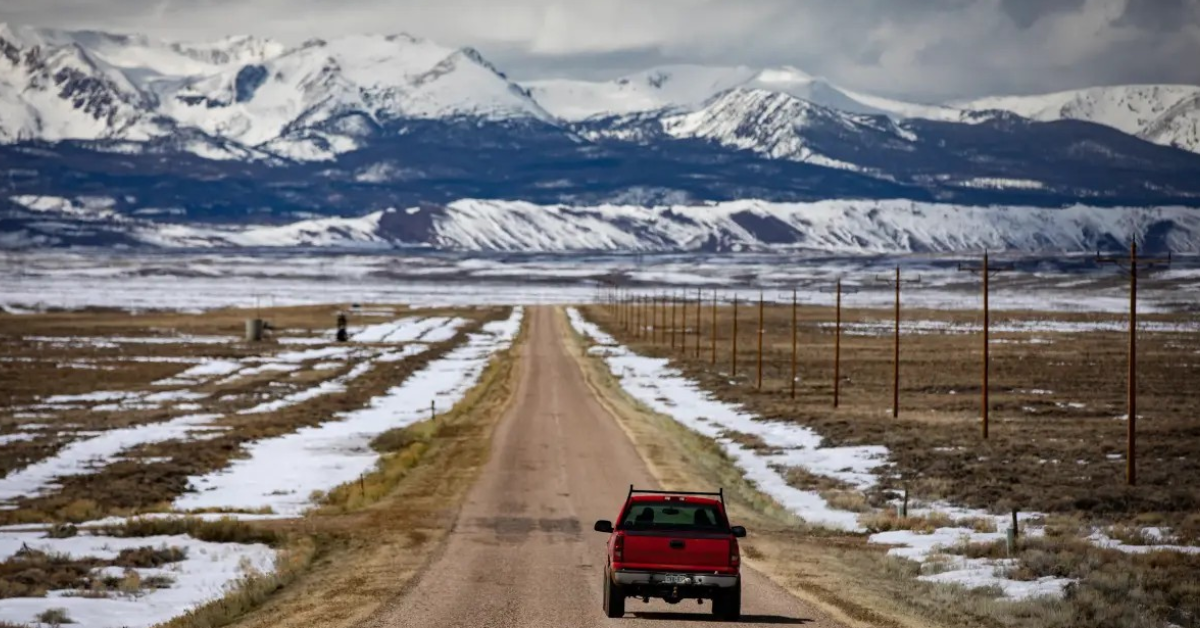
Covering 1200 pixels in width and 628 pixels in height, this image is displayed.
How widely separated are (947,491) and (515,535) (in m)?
15.3

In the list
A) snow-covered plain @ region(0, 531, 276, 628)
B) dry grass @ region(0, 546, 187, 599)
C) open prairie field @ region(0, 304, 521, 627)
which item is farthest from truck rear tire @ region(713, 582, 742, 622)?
dry grass @ region(0, 546, 187, 599)

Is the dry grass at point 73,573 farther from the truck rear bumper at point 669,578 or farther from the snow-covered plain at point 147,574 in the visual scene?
the truck rear bumper at point 669,578

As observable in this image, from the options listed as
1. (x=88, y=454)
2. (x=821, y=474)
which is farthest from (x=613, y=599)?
(x=88, y=454)

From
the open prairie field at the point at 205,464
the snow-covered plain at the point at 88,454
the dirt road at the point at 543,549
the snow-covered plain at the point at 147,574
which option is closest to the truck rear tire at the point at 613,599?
the dirt road at the point at 543,549

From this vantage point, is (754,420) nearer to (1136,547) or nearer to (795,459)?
(795,459)

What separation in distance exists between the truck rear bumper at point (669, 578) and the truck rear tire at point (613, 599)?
0.35 m

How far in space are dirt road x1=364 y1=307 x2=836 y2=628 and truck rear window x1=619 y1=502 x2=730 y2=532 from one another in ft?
4.55

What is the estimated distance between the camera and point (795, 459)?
56.1 metres

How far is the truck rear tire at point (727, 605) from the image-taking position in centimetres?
2306

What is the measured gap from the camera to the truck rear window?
910 inches

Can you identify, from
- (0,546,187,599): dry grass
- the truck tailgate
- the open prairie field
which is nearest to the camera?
the truck tailgate

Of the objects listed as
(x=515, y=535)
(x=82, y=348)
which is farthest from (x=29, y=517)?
(x=82, y=348)

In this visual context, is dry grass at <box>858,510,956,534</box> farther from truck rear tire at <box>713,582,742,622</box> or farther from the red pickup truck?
the red pickup truck

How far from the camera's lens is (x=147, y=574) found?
1228 inches
